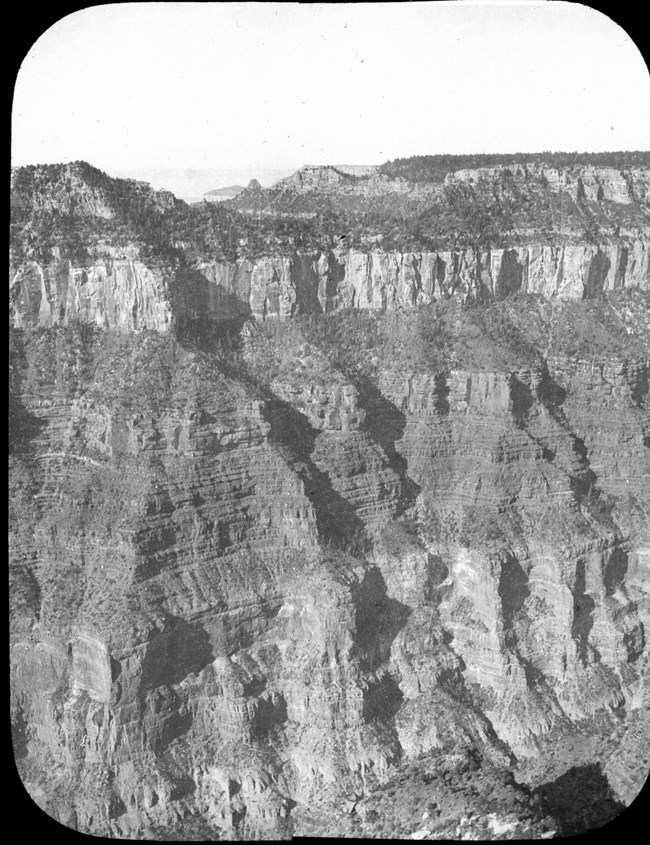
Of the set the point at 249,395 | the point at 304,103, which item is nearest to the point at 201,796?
the point at 249,395

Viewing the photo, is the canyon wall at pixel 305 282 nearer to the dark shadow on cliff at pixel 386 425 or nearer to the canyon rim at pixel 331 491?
the canyon rim at pixel 331 491

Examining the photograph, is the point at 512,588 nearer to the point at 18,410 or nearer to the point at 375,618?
the point at 375,618

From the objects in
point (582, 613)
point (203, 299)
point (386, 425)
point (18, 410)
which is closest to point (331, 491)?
point (386, 425)

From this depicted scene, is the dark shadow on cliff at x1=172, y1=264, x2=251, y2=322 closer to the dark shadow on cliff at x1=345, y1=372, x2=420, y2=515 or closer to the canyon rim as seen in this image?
the canyon rim

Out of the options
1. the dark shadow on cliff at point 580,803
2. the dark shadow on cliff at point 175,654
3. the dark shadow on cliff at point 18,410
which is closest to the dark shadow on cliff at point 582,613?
the dark shadow on cliff at point 580,803

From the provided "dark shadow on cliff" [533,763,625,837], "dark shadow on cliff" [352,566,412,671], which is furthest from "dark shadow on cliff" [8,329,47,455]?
"dark shadow on cliff" [533,763,625,837]

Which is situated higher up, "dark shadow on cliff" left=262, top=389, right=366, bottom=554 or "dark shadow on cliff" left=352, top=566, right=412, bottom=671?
"dark shadow on cliff" left=262, top=389, right=366, bottom=554
